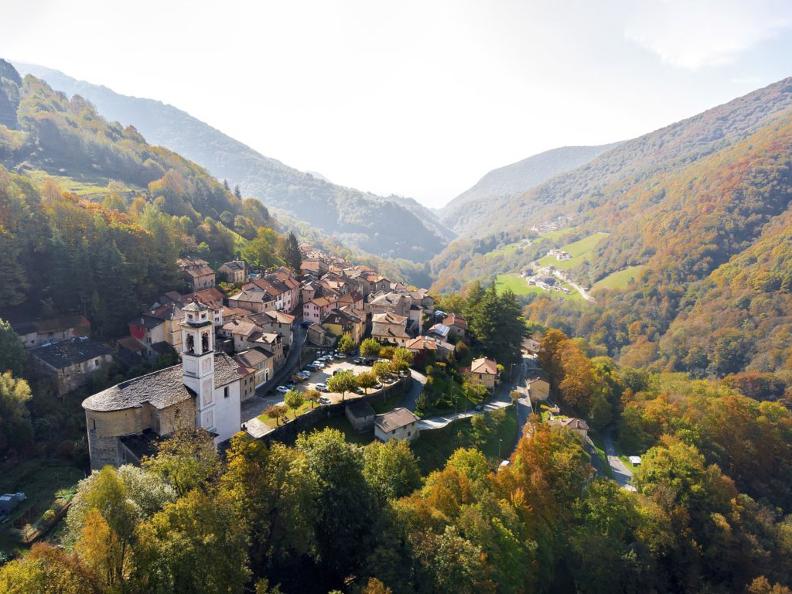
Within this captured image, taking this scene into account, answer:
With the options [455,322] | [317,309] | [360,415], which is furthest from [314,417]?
[455,322]

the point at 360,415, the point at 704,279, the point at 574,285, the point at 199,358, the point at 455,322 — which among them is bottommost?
the point at 574,285

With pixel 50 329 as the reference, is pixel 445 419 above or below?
below

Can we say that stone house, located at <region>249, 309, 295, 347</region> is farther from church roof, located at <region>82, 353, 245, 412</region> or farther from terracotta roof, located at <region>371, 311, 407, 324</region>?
church roof, located at <region>82, 353, 245, 412</region>

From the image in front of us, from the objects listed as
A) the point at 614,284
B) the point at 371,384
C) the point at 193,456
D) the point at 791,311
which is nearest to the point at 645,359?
the point at 791,311

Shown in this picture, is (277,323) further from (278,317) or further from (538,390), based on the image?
(538,390)

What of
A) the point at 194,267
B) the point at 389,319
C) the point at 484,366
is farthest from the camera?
the point at 194,267

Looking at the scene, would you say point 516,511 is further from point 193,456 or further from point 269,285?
point 269,285
